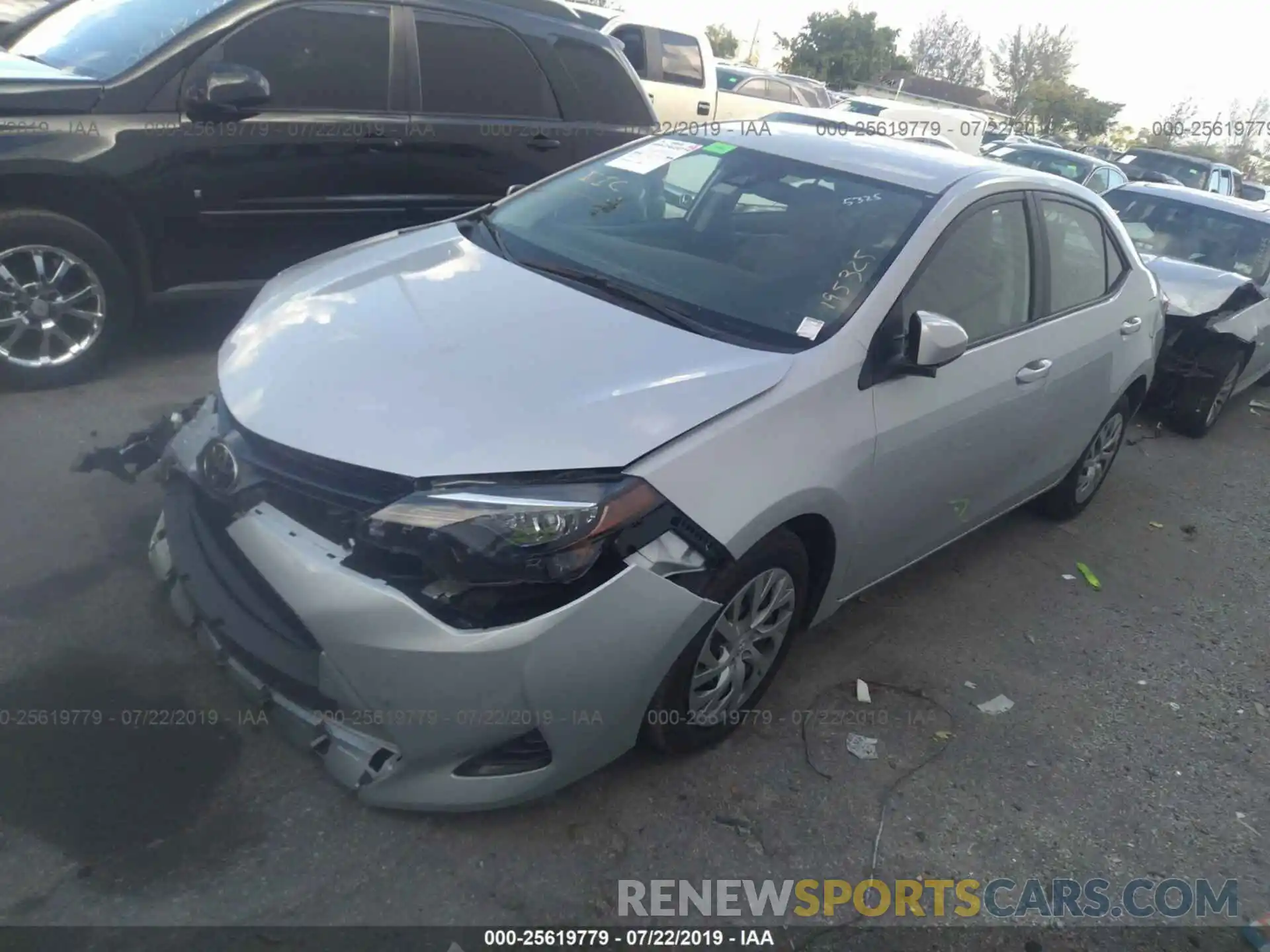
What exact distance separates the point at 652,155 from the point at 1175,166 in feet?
50.1

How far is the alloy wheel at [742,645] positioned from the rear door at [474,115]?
11.7ft

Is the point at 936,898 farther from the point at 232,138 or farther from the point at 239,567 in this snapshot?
the point at 232,138

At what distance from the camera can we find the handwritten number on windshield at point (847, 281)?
125 inches

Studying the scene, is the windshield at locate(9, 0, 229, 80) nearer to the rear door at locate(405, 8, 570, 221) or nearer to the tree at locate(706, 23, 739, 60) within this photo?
the rear door at locate(405, 8, 570, 221)

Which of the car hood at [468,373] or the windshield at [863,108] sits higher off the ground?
the windshield at [863,108]

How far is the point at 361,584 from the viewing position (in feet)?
7.65

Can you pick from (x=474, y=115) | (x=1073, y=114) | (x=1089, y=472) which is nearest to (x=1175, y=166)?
(x=1089, y=472)

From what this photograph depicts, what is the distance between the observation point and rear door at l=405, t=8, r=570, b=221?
5484 millimetres

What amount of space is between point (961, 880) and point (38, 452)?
12.2 ft

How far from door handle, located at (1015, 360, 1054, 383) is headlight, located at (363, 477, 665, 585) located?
2122 millimetres

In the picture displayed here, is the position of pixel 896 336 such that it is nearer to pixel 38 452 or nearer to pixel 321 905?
pixel 321 905

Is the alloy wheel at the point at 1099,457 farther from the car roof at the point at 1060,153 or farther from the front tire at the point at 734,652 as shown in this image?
the car roof at the point at 1060,153

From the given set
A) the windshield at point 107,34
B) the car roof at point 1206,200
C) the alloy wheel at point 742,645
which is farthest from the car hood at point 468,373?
the car roof at point 1206,200

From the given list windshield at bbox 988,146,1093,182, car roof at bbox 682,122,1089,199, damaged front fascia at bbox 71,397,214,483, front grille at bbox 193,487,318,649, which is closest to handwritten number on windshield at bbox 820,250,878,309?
car roof at bbox 682,122,1089,199
